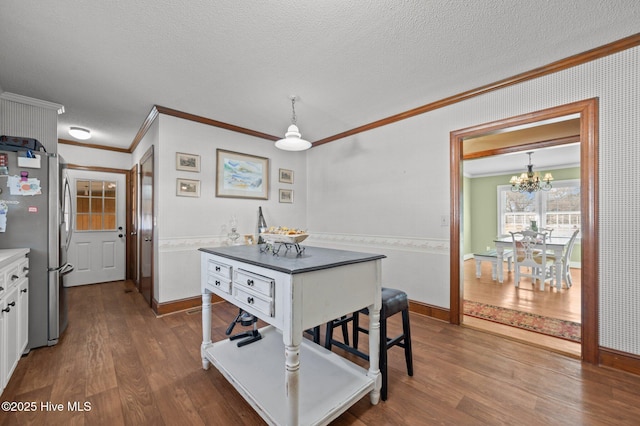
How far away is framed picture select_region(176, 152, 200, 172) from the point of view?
132 inches

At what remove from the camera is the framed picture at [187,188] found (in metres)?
3.37

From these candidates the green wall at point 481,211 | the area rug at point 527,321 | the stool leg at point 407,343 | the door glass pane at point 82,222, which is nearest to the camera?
the stool leg at point 407,343

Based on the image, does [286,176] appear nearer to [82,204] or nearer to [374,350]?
[374,350]

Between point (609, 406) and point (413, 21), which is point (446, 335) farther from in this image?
point (413, 21)

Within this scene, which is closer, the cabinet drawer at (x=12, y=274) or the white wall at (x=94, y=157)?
the cabinet drawer at (x=12, y=274)

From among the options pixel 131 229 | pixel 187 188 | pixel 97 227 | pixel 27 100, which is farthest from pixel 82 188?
pixel 187 188

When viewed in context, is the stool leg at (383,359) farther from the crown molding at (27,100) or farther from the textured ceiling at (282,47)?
the crown molding at (27,100)

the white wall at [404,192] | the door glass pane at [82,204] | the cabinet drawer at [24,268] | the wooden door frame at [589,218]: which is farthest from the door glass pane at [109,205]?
the wooden door frame at [589,218]

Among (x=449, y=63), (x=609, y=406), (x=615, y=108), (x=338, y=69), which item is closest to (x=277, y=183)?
(x=338, y=69)

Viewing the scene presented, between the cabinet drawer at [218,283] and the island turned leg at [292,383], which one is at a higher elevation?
the cabinet drawer at [218,283]

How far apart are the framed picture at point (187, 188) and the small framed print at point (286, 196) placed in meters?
1.33

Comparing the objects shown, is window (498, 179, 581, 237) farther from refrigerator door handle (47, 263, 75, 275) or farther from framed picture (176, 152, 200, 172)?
refrigerator door handle (47, 263, 75, 275)

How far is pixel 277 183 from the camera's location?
14.6ft

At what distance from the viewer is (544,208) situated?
263 inches
